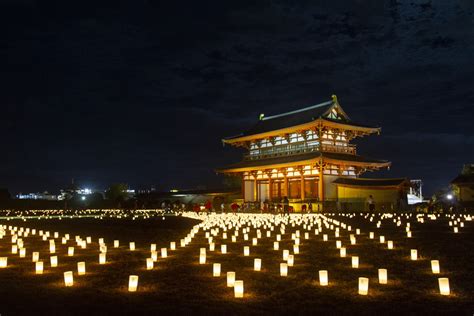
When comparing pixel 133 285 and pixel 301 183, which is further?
Result: pixel 301 183

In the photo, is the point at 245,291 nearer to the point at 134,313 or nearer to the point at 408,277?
the point at 134,313

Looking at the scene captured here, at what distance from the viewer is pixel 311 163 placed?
37.0 meters

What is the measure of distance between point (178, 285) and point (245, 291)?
46.3 inches

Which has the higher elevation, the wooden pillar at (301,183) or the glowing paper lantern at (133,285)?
the wooden pillar at (301,183)

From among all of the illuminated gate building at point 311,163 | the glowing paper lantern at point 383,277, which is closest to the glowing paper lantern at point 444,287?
the glowing paper lantern at point 383,277

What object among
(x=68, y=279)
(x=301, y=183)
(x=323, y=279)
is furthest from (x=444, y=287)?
(x=301, y=183)

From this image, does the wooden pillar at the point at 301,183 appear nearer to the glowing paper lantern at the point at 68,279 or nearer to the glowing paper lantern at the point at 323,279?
the glowing paper lantern at the point at 323,279

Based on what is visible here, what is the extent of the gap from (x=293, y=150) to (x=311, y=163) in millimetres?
4940

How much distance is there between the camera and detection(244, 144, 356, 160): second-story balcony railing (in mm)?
39031

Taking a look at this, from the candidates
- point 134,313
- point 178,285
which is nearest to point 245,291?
point 178,285

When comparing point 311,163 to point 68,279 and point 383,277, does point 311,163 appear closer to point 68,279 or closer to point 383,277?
point 383,277

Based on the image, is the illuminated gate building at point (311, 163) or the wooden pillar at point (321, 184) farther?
the wooden pillar at point (321, 184)

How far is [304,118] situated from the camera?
42.6 meters

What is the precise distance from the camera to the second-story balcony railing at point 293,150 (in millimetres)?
39031
